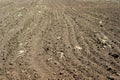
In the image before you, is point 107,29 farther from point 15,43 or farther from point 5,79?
point 5,79

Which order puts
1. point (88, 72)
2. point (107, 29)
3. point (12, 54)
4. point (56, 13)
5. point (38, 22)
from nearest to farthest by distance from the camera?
1. point (88, 72)
2. point (12, 54)
3. point (107, 29)
4. point (38, 22)
5. point (56, 13)

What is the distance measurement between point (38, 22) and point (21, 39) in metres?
2.91

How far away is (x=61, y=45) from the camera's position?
982 centimetres

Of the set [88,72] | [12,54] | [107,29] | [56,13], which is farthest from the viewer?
[56,13]

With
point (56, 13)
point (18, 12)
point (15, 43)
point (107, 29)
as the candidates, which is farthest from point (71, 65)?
point (18, 12)

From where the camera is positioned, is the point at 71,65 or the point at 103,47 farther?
the point at 103,47

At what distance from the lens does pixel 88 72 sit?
25.1 feet

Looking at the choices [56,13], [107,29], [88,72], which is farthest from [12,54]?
[56,13]

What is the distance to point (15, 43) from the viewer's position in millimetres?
10398

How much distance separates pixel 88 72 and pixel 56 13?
27.4 feet

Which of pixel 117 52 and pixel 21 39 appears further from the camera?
pixel 21 39

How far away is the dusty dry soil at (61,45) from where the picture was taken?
25.5 ft

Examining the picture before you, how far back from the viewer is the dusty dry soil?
779 cm

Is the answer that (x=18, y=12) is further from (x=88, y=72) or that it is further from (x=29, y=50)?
(x=88, y=72)
